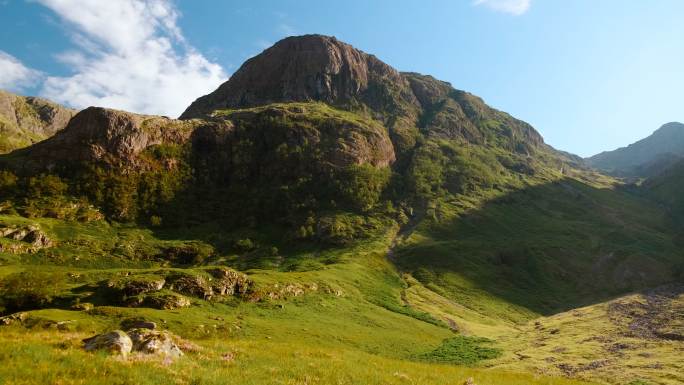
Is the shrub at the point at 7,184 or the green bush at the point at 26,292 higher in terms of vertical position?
the shrub at the point at 7,184

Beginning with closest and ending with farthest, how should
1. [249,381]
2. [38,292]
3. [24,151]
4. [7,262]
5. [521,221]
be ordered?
1. [249,381]
2. [38,292]
3. [7,262]
4. [24,151]
5. [521,221]

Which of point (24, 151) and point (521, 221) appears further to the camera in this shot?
point (521, 221)

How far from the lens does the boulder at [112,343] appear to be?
18.4 meters

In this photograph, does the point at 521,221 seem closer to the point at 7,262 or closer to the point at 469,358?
the point at 469,358

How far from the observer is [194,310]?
56031 millimetres

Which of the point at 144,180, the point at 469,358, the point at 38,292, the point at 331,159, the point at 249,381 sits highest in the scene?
the point at 331,159

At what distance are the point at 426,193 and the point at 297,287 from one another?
123533mm

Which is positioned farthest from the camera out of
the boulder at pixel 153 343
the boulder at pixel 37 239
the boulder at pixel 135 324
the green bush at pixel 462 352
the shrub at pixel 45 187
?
the shrub at pixel 45 187

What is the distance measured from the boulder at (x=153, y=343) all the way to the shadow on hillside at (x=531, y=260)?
91.9 m

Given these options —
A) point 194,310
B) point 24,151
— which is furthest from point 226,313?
point 24,151

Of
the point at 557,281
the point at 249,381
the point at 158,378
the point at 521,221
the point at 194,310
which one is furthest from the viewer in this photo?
the point at 521,221

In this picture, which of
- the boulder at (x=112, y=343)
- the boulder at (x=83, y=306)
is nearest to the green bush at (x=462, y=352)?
the boulder at (x=83, y=306)

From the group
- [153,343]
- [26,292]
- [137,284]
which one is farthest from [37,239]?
[153,343]

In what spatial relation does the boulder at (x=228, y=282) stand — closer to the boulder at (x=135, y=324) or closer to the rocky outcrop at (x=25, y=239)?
the boulder at (x=135, y=324)
